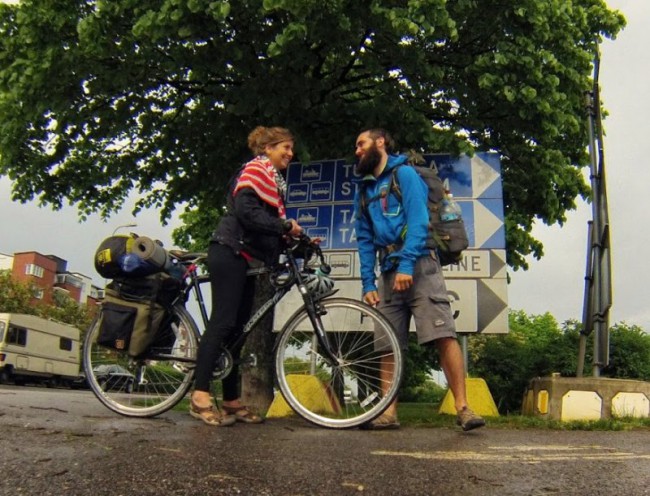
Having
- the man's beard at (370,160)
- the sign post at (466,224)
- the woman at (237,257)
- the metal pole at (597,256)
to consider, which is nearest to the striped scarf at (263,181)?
the woman at (237,257)

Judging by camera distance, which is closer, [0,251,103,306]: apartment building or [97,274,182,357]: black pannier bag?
[97,274,182,357]: black pannier bag

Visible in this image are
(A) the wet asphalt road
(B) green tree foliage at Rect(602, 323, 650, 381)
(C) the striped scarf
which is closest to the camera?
(A) the wet asphalt road

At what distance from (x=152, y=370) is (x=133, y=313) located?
476 mm

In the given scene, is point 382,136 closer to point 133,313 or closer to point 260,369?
point 133,313

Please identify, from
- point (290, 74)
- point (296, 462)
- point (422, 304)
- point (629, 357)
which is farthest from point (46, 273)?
point (296, 462)

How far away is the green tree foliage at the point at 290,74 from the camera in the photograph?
6.79m

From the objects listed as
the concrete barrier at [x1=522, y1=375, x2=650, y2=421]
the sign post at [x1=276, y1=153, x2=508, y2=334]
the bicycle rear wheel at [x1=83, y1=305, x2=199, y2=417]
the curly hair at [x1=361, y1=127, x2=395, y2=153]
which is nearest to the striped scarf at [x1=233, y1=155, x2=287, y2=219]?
the curly hair at [x1=361, y1=127, x2=395, y2=153]

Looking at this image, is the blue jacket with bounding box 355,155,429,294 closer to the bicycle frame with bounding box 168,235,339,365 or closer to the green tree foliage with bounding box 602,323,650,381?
the bicycle frame with bounding box 168,235,339,365

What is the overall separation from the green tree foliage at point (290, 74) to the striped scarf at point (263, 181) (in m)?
2.17

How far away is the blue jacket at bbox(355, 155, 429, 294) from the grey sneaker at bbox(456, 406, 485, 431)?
1.04 meters

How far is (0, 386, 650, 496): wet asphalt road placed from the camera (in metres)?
2.26

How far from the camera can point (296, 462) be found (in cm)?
278

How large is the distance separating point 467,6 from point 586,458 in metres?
5.58

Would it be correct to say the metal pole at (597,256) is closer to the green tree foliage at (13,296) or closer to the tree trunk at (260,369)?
the tree trunk at (260,369)
